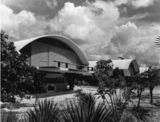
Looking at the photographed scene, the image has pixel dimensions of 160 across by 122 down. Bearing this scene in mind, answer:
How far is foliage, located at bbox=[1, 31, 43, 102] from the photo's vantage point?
25.6 feet

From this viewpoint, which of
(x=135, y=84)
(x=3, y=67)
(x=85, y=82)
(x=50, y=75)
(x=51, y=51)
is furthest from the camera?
(x=85, y=82)

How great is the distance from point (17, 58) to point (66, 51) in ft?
69.9

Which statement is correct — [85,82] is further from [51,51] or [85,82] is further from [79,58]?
[51,51]

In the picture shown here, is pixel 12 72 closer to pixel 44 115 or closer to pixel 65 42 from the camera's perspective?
pixel 44 115

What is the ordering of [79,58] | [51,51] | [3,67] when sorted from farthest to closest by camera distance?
[79,58] → [51,51] → [3,67]

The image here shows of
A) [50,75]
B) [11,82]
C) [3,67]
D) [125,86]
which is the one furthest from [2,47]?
[50,75]

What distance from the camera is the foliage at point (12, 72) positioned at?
25.6ft

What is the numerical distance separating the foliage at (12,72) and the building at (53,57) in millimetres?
9904

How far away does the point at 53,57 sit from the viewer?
26078mm

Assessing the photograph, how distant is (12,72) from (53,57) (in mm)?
17949

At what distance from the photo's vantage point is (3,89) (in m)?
7.82

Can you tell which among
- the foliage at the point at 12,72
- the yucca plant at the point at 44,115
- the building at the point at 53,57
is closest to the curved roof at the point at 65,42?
the building at the point at 53,57

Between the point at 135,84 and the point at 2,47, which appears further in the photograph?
the point at 135,84

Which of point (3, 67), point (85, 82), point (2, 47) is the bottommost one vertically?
point (85, 82)
